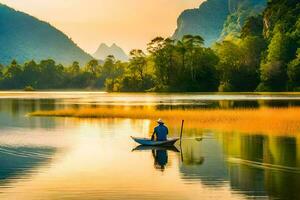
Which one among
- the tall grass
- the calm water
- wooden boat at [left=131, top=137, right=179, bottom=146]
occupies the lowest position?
the calm water

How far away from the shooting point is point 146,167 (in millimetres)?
30656

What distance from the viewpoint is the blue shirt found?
3894 cm

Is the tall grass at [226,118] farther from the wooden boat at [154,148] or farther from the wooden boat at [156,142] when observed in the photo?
the wooden boat at [154,148]

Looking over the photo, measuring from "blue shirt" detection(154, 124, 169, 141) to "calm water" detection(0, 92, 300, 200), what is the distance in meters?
1.24

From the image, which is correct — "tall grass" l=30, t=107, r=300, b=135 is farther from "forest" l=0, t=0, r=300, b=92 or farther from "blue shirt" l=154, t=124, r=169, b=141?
"forest" l=0, t=0, r=300, b=92

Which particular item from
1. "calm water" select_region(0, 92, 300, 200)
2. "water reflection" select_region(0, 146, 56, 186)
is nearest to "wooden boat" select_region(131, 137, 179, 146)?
"calm water" select_region(0, 92, 300, 200)

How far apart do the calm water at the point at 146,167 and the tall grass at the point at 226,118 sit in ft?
14.3

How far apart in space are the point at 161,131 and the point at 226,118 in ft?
78.4

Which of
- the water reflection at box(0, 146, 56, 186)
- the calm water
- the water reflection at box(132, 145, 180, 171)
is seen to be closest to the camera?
the calm water

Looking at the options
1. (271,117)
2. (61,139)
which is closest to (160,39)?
(271,117)

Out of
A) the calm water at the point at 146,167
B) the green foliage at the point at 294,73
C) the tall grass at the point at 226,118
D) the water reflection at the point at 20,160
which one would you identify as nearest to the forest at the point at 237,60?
the green foliage at the point at 294,73

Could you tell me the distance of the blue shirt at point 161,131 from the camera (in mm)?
38938

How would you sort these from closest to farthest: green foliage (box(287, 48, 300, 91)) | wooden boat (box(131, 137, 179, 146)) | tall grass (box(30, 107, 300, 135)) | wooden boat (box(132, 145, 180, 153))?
wooden boat (box(132, 145, 180, 153))
wooden boat (box(131, 137, 179, 146))
tall grass (box(30, 107, 300, 135))
green foliage (box(287, 48, 300, 91))

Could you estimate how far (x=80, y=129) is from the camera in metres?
56.2
